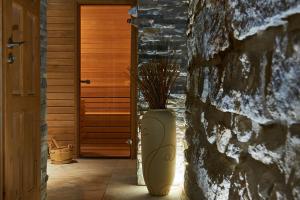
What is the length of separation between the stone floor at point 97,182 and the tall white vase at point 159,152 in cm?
13

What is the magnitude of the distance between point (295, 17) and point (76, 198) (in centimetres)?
350

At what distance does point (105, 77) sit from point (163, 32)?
310 centimetres

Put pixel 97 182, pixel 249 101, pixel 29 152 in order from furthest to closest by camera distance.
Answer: pixel 97 182 < pixel 29 152 < pixel 249 101

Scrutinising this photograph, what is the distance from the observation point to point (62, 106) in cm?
622

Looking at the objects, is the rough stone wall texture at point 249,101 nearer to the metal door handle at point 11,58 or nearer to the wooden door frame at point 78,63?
the metal door handle at point 11,58

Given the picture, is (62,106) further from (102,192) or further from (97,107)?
(102,192)

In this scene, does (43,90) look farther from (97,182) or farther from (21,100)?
(97,182)

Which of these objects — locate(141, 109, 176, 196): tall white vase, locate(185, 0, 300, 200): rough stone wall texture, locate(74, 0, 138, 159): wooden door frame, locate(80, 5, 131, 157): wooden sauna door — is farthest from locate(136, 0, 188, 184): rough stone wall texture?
locate(185, 0, 300, 200): rough stone wall texture

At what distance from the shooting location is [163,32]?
4.29m

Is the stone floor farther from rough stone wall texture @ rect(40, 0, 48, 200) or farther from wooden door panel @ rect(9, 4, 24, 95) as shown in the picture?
wooden door panel @ rect(9, 4, 24, 95)

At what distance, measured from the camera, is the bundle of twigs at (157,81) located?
380 cm

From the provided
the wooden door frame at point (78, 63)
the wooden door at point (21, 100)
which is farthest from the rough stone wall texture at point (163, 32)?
the wooden door frame at point (78, 63)

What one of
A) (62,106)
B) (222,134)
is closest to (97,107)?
(62,106)

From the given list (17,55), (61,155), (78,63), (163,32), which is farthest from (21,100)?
(78,63)
